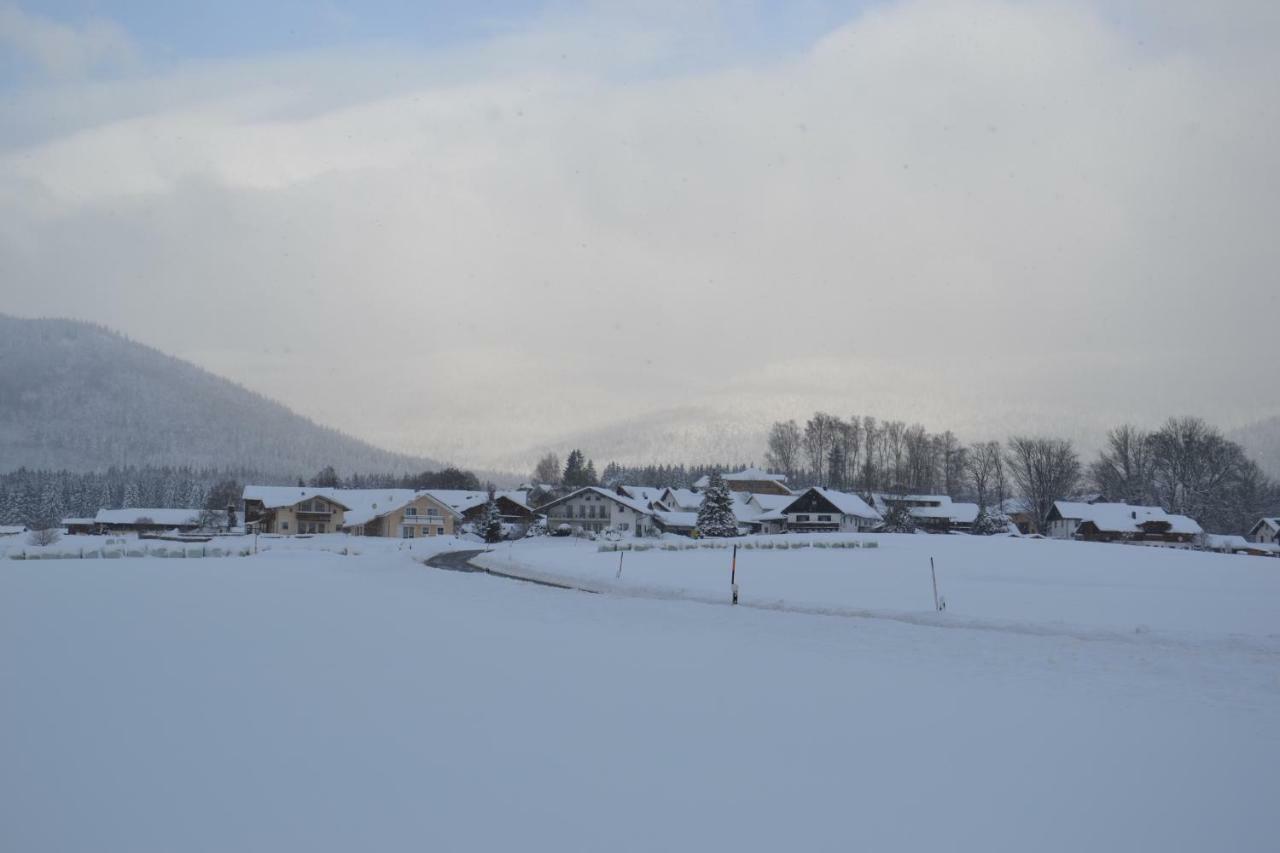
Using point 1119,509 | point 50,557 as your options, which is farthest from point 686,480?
point 50,557

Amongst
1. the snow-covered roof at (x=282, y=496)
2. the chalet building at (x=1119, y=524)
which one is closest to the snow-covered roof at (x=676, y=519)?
the snow-covered roof at (x=282, y=496)

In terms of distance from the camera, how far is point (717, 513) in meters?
74.1

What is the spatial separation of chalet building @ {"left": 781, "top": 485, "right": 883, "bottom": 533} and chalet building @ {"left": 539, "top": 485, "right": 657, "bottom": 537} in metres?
15.4

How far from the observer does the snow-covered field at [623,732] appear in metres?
6.20

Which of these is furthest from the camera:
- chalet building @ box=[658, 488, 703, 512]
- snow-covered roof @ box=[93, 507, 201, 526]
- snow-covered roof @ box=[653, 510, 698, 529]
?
chalet building @ box=[658, 488, 703, 512]

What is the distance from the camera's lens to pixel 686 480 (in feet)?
573

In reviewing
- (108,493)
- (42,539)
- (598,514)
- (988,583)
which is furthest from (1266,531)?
(108,493)

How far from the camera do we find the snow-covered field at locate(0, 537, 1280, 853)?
6199 mm

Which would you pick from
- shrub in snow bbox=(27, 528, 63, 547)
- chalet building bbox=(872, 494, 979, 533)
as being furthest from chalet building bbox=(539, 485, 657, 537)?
shrub in snow bbox=(27, 528, 63, 547)

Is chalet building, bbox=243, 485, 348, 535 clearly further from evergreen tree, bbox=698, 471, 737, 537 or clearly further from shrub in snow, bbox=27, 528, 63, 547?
evergreen tree, bbox=698, 471, 737, 537

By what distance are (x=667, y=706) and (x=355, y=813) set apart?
13.4 feet

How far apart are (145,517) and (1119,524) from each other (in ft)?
372

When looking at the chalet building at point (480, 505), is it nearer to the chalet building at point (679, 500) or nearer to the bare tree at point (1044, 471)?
the chalet building at point (679, 500)

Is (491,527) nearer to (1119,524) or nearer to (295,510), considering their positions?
(295,510)
